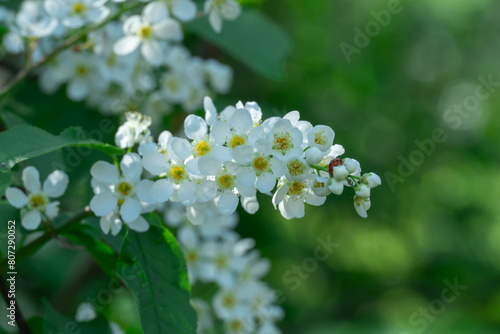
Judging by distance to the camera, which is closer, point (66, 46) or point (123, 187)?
point (123, 187)

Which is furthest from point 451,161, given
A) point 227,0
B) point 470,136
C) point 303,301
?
point 227,0

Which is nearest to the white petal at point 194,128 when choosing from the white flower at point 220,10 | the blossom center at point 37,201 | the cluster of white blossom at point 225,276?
the blossom center at point 37,201

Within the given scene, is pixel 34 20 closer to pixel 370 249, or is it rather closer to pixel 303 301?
pixel 303 301

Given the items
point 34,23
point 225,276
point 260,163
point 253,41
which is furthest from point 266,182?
point 253,41

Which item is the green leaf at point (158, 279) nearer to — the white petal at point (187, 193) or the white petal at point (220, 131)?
the white petal at point (187, 193)

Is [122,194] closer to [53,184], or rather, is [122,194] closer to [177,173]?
[177,173]

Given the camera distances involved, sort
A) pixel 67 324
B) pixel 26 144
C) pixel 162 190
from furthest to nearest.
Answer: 1. pixel 67 324
2. pixel 162 190
3. pixel 26 144

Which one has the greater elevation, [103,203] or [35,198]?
[103,203]

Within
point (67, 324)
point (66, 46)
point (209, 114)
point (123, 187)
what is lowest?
point (67, 324)
